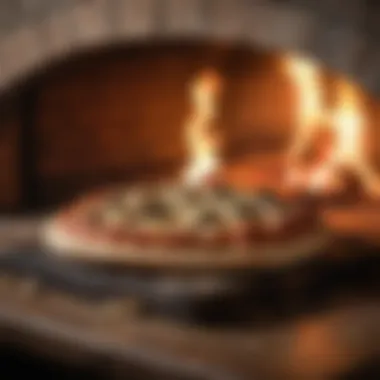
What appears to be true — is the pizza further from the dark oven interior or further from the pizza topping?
the dark oven interior

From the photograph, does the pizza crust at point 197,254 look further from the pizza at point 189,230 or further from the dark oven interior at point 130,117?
the dark oven interior at point 130,117

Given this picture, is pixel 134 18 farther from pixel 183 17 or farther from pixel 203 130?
pixel 203 130

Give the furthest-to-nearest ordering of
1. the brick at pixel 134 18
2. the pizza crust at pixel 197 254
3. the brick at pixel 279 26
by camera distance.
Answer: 1. the brick at pixel 134 18
2. the brick at pixel 279 26
3. the pizza crust at pixel 197 254

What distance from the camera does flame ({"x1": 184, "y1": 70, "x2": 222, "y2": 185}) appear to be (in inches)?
61.6

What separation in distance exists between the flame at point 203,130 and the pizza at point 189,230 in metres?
0.37

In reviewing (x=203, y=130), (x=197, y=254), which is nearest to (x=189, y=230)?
(x=197, y=254)

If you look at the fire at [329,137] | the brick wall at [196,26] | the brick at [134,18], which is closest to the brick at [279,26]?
the brick wall at [196,26]

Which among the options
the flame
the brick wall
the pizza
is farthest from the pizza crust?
the flame

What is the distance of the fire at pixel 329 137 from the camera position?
1.50 metres

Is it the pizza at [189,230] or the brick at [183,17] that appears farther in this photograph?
the brick at [183,17]

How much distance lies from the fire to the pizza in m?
0.33

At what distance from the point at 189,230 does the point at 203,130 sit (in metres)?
0.56

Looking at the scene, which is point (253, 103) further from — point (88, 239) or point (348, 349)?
point (348, 349)

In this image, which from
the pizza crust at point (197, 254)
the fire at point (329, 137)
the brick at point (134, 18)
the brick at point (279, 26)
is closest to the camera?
the pizza crust at point (197, 254)
